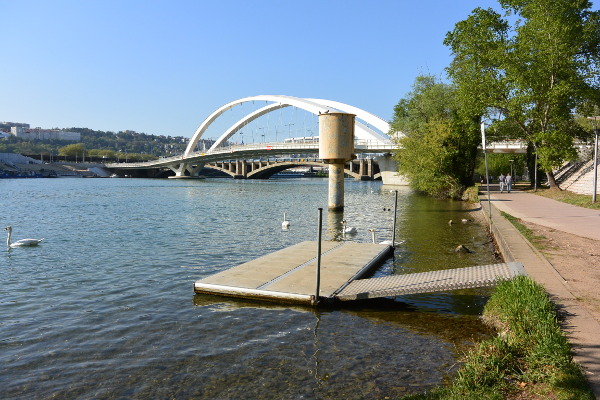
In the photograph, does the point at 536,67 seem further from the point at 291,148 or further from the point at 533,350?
the point at 291,148

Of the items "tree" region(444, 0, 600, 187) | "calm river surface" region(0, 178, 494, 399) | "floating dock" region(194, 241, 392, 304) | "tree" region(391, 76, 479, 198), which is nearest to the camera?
"calm river surface" region(0, 178, 494, 399)

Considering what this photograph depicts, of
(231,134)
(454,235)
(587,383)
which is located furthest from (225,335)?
(231,134)

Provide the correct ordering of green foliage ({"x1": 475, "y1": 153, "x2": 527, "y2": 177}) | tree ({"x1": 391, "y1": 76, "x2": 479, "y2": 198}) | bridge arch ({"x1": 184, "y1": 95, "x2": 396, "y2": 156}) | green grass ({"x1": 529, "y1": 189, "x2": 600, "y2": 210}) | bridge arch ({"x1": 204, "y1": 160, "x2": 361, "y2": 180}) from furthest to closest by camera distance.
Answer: bridge arch ({"x1": 204, "y1": 160, "x2": 361, "y2": 180})
bridge arch ({"x1": 184, "y1": 95, "x2": 396, "y2": 156})
green foliage ({"x1": 475, "y1": 153, "x2": 527, "y2": 177})
tree ({"x1": 391, "y1": 76, "x2": 479, "y2": 198})
green grass ({"x1": 529, "y1": 189, "x2": 600, "y2": 210})

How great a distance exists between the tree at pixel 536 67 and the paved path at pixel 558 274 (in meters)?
11.6

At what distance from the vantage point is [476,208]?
28797mm

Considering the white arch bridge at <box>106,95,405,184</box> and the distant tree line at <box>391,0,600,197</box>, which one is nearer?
the distant tree line at <box>391,0,600,197</box>

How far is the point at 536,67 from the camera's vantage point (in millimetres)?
31859

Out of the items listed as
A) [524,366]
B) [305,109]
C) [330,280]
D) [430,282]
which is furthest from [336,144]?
[305,109]

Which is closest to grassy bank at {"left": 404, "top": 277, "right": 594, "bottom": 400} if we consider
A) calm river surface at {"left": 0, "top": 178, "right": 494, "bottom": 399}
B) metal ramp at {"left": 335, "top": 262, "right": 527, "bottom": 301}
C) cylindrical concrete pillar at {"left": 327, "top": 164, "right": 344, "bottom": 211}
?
calm river surface at {"left": 0, "top": 178, "right": 494, "bottom": 399}

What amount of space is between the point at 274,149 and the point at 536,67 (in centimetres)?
4611

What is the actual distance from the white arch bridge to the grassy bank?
47.9m

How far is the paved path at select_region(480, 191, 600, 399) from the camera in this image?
17.6 feet

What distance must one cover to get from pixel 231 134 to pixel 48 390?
103 m

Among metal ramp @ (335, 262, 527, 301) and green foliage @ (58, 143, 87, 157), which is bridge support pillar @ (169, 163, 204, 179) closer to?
green foliage @ (58, 143, 87, 157)
